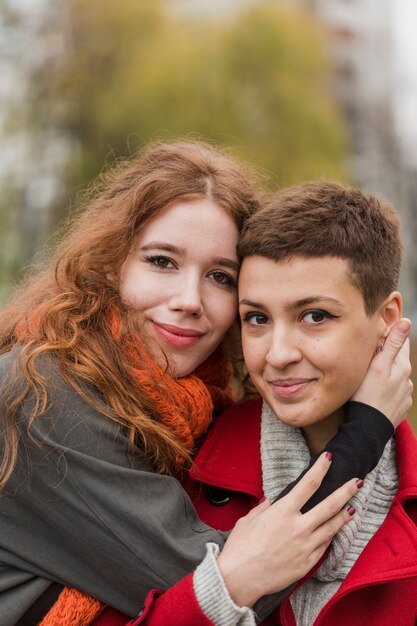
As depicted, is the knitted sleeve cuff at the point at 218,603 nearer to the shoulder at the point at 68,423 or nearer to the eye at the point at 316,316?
the shoulder at the point at 68,423

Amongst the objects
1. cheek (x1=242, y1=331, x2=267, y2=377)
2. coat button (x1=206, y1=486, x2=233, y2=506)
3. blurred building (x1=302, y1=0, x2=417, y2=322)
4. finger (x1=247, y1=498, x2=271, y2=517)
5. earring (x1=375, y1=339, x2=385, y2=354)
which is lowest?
blurred building (x1=302, y1=0, x2=417, y2=322)

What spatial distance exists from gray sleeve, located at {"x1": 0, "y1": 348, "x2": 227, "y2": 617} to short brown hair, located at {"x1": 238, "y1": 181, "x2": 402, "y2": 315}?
31.9 inches

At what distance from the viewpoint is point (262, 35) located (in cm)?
2050

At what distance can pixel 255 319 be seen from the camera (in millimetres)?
2896

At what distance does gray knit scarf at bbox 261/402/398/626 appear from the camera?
8.78 feet

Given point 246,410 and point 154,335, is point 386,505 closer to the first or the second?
point 246,410

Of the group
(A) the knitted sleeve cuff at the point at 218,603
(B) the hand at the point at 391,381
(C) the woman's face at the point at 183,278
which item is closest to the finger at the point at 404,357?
(B) the hand at the point at 391,381

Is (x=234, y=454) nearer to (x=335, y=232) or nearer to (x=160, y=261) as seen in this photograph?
(x=160, y=261)

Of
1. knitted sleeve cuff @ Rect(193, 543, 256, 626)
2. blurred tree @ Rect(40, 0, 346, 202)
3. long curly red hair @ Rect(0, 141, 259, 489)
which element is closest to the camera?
knitted sleeve cuff @ Rect(193, 543, 256, 626)

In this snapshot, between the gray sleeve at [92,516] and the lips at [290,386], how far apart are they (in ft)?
1.48

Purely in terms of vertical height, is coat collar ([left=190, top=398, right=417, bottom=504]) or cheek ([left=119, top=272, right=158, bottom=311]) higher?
cheek ([left=119, top=272, right=158, bottom=311])

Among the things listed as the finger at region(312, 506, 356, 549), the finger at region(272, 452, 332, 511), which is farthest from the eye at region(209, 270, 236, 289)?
the finger at region(312, 506, 356, 549)

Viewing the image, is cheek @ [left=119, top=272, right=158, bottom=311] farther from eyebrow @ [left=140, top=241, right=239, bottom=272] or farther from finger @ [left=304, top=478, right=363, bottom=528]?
finger @ [left=304, top=478, right=363, bottom=528]

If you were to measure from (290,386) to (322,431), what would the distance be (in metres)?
0.31
